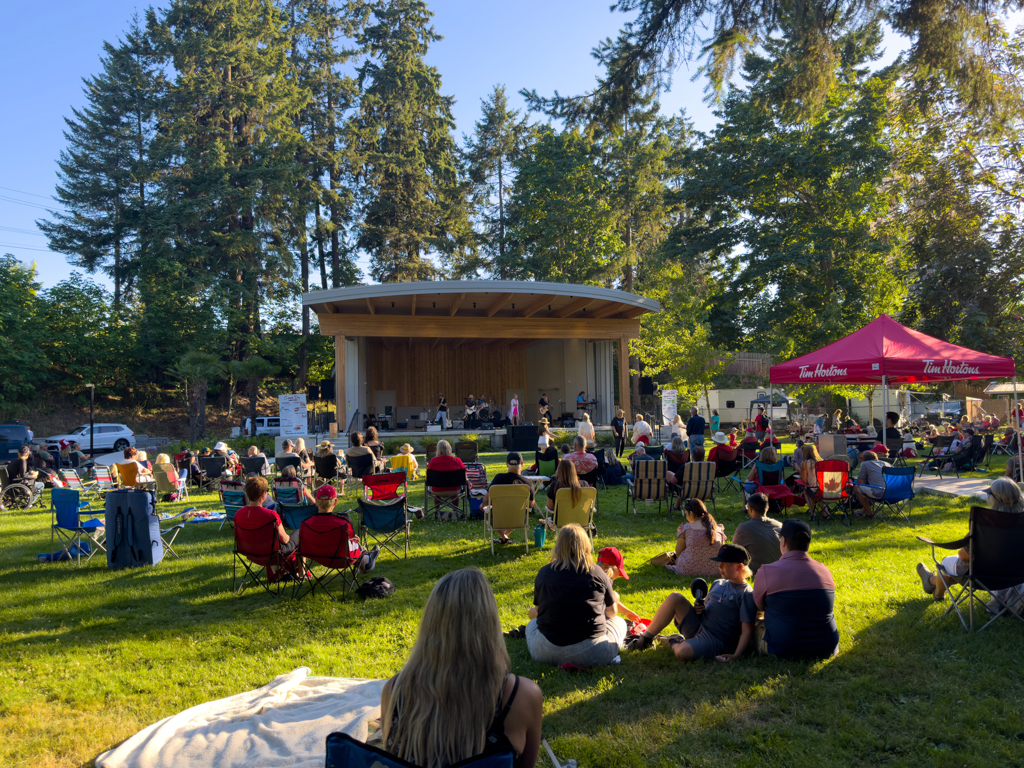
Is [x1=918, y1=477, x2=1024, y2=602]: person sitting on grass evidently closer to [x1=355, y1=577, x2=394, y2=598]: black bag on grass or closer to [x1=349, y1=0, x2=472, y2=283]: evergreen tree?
[x1=355, y1=577, x2=394, y2=598]: black bag on grass

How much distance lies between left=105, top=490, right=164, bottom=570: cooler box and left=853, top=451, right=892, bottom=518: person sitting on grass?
25.8ft

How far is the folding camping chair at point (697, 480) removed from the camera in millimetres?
8266

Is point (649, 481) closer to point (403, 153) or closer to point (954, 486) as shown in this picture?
point (954, 486)

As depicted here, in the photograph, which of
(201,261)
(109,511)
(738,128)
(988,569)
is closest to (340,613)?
(109,511)

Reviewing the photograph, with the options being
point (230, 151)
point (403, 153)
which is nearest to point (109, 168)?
point (230, 151)

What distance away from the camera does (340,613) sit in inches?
193

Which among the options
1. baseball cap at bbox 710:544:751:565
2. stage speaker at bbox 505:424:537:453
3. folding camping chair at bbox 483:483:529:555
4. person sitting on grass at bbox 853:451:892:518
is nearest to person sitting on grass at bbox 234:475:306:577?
folding camping chair at bbox 483:483:529:555

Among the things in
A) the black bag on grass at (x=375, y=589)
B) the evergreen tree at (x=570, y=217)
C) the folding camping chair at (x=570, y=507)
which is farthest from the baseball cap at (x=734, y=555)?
the evergreen tree at (x=570, y=217)

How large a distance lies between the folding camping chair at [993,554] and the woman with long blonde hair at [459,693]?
365 centimetres

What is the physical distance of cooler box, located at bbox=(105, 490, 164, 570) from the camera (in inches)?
250

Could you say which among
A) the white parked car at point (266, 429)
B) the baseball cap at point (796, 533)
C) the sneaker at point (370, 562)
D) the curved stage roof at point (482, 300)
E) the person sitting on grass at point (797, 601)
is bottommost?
the sneaker at point (370, 562)

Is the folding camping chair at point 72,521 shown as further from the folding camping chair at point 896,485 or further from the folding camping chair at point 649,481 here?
the folding camping chair at point 896,485

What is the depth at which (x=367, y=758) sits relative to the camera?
150 cm

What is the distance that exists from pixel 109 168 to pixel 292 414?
64.6ft
